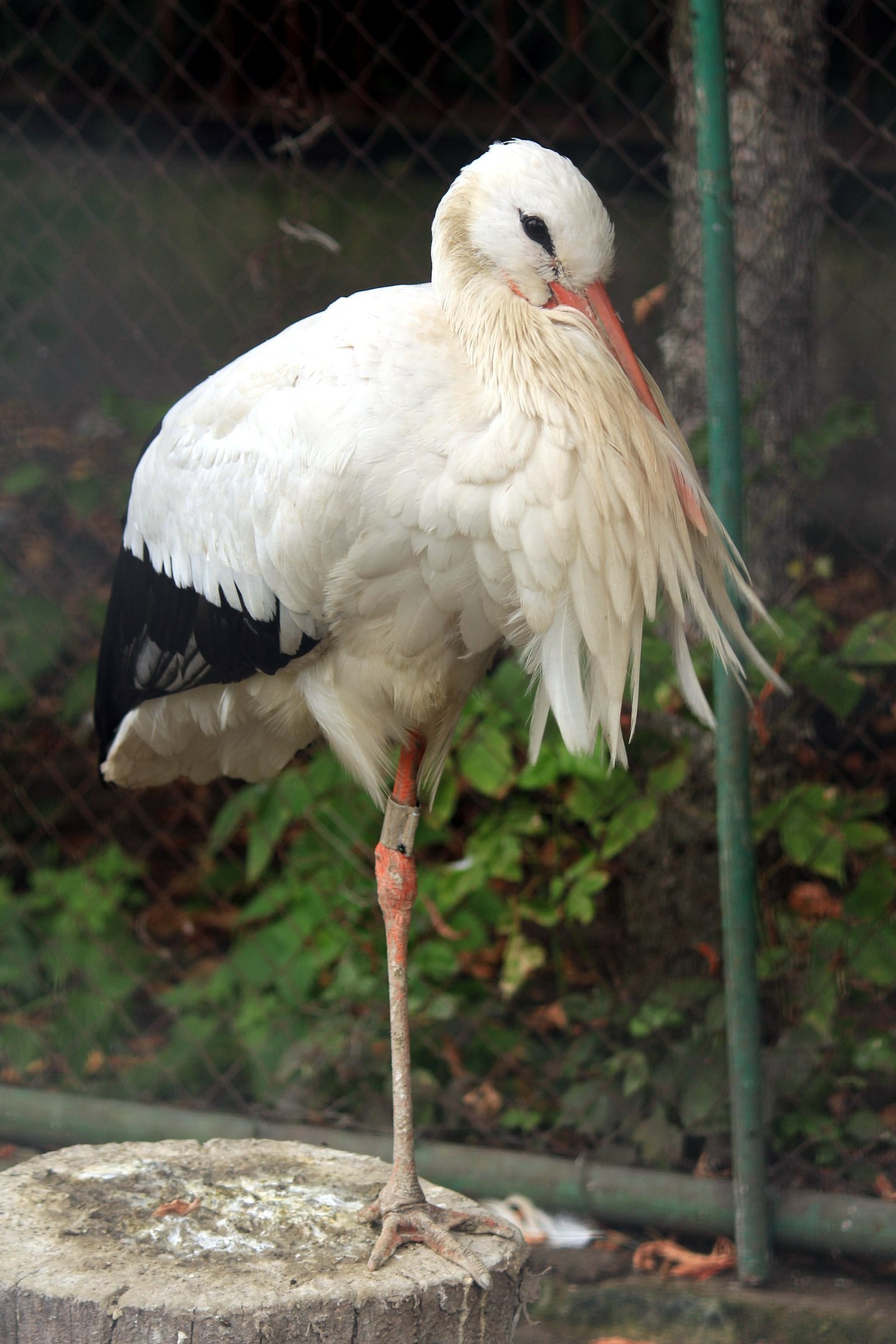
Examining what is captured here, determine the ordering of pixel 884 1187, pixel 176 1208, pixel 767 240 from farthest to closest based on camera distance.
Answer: pixel 767 240
pixel 884 1187
pixel 176 1208

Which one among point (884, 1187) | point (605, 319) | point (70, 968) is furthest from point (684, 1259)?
point (605, 319)

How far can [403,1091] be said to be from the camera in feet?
6.07

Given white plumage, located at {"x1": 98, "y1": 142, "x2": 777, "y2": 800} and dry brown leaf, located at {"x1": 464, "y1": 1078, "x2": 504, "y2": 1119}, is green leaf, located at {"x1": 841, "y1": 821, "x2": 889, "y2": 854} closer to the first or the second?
white plumage, located at {"x1": 98, "y1": 142, "x2": 777, "y2": 800}

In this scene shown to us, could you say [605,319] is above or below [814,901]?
above

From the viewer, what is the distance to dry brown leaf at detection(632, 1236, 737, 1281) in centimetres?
234

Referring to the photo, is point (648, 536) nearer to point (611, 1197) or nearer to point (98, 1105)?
point (611, 1197)

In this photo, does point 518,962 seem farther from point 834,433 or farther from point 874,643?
point 834,433

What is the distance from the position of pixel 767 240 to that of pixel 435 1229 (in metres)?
1.90

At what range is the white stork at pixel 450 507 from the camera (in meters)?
1.57

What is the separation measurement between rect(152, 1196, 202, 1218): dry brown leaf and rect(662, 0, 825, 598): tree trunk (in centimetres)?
156

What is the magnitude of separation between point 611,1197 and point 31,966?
1442 millimetres

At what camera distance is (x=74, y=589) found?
3496 millimetres

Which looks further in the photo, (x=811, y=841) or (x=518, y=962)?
(x=518, y=962)

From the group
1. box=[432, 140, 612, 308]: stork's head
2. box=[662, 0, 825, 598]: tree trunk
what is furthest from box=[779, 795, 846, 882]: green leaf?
box=[432, 140, 612, 308]: stork's head
